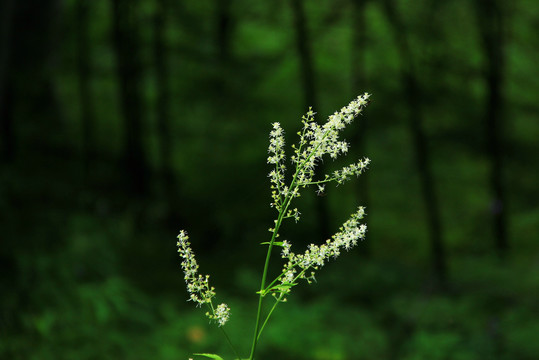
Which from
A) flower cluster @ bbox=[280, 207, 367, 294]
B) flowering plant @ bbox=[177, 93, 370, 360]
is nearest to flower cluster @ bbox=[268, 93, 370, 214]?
flowering plant @ bbox=[177, 93, 370, 360]

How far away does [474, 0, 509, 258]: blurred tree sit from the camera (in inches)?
348

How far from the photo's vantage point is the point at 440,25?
939 centimetres

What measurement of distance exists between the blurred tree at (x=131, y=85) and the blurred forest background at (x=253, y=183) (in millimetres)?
48

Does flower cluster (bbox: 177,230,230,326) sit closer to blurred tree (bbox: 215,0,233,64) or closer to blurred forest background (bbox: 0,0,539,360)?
blurred forest background (bbox: 0,0,539,360)

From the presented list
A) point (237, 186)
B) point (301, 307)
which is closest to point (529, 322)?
point (301, 307)

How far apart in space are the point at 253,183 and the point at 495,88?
4902 millimetres

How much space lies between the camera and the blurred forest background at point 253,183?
592 centimetres

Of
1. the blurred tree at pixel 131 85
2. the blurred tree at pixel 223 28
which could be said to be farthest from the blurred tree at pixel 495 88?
the blurred tree at pixel 131 85

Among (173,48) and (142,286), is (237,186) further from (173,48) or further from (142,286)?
(142,286)

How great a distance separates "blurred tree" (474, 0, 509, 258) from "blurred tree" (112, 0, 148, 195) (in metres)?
6.08

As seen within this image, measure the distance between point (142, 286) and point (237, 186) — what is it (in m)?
4.14

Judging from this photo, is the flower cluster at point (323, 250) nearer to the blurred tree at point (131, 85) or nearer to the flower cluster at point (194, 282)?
the flower cluster at point (194, 282)

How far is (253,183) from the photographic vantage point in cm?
1084

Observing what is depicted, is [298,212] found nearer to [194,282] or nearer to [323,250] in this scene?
[323,250]
